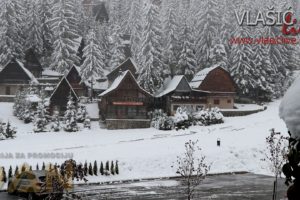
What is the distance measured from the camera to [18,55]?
73.6 m

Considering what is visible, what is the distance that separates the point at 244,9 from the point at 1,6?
43264 millimetres

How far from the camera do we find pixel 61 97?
5856cm

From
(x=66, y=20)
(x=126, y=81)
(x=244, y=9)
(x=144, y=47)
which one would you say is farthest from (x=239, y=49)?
(x=66, y=20)

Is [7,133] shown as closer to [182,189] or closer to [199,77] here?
[182,189]

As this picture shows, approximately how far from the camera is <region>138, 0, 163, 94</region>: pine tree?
204 ft

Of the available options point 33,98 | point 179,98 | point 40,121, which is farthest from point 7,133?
point 179,98

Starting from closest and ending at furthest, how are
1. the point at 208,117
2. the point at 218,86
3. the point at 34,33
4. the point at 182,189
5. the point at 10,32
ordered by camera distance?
the point at 182,189 → the point at 208,117 → the point at 218,86 → the point at 10,32 → the point at 34,33

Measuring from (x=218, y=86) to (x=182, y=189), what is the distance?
1653 inches

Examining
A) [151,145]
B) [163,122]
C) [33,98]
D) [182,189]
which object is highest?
Result: [33,98]

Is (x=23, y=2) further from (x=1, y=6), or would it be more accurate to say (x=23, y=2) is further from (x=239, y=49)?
(x=239, y=49)

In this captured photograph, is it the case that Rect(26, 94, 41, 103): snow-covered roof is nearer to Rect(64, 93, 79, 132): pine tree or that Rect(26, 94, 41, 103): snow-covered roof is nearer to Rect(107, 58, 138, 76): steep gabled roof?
Rect(64, 93, 79, 132): pine tree

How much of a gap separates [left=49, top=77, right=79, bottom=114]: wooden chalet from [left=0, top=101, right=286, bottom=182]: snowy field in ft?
18.8

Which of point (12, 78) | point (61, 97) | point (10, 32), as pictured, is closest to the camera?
point (61, 97)

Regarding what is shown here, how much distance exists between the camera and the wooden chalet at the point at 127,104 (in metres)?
55.8
